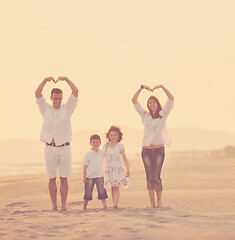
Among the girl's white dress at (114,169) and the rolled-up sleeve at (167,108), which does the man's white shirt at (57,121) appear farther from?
the rolled-up sleeve at (167,108)

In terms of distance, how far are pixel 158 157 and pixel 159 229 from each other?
2376 mm

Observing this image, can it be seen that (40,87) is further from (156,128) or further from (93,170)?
(156,128)

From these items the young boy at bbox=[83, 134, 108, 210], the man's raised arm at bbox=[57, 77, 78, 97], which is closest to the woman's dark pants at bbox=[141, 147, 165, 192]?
the young boy at bbox=[83, 134, 108, 210]

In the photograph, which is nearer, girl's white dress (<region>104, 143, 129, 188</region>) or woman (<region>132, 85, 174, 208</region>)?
woman (<region>132, 85, 174, 208</region>)

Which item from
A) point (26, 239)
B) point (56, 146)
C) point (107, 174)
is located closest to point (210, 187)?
point (107, 174)

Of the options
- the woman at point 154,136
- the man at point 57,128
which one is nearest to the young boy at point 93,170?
the man at point 57,128

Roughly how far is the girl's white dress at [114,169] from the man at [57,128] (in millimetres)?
781

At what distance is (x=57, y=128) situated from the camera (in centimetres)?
790

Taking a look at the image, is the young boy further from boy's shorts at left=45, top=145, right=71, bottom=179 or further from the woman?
the woman

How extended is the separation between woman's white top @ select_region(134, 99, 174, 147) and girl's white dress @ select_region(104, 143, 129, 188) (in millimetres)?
499

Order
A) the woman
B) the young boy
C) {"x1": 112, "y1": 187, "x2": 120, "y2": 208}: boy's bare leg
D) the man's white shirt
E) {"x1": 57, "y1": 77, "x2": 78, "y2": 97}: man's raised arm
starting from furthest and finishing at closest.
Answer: the young boy, {"x1": 112, "y1": 187, "x2": 120, "y2": 208}: boy's bare leg, the woman, {"x1": 57, "y1": 77, "x2": 78, "y2": 97}: man's raised arm, the man's white shirt

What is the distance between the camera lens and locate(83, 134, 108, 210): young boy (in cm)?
849

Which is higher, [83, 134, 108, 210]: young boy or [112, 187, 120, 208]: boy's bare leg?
[83, 134, 108, 210]: young boy

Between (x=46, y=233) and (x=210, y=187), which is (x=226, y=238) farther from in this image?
(x=210, y=187)
